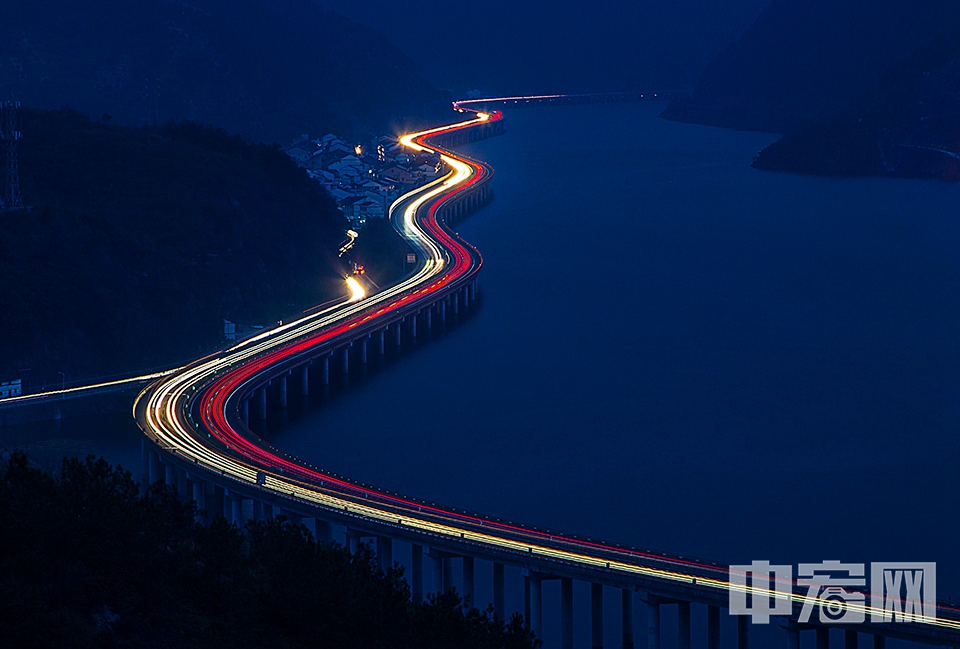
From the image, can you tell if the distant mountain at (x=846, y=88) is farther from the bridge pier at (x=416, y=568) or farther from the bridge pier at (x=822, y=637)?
the bridge pier at (x=822, y=637)

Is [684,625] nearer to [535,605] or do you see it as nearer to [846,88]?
[535,605]

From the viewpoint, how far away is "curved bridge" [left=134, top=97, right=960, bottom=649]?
92.1 feet

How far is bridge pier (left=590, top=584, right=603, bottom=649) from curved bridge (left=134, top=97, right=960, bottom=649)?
0.02 m

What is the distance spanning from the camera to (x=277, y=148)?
3014 inches

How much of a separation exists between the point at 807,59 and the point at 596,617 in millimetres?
136494

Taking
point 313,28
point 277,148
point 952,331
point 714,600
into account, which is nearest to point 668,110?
point 313,28

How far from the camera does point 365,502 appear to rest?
33.6m

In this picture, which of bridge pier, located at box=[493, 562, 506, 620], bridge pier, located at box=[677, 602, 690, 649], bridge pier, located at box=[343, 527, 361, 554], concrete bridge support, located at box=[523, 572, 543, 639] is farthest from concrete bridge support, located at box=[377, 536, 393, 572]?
bridge pier, located at box=[677, 602, 690, 649]

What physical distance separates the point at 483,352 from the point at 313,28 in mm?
109857

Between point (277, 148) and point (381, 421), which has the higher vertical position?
point (277, 148)

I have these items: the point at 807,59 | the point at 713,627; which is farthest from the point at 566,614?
the point at 807,59

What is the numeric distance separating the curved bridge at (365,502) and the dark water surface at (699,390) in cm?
224

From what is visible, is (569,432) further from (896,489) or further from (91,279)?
(91,279)

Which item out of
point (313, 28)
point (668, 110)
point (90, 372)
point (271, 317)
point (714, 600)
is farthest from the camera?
point (668, 110)
